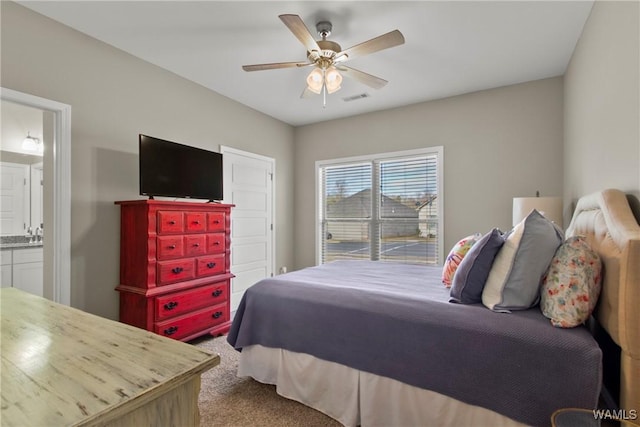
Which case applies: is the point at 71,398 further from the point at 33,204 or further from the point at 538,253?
the point at 33,204

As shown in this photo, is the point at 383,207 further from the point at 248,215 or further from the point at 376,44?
the point at 376,44

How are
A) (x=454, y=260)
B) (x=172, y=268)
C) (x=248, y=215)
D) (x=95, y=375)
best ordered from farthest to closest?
(x=248, y=215) < (x=172, y=268) < (x=454, y=260) < (x=95, y=375)

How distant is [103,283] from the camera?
8.84ft

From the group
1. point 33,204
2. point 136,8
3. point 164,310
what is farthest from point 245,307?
point 33,204

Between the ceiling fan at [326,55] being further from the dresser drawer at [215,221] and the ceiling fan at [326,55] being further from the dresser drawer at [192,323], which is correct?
the dresser drawer at [192,323]

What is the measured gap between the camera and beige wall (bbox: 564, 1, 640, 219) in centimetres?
155

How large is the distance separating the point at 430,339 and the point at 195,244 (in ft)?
7.36

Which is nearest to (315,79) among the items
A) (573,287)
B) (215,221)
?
(215,221)

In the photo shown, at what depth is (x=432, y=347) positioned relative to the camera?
1521 millimetres

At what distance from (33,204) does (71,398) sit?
492cm

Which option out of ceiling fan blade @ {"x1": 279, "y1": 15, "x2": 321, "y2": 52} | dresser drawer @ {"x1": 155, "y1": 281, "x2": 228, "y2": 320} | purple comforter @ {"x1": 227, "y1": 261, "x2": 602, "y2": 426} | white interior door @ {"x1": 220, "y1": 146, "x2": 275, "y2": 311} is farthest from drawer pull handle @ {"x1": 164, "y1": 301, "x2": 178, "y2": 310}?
ceiling fan blade @ {"x1": 279, "y1": 15, "x2": 321, "y2": 52}

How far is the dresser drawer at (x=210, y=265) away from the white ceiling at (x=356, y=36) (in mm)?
1941

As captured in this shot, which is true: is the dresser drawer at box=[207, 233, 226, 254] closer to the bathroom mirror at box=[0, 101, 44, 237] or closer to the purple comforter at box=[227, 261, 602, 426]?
the purple comforter at box=[227, 261, 602, 426]

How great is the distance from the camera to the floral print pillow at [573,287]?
1317 mm
